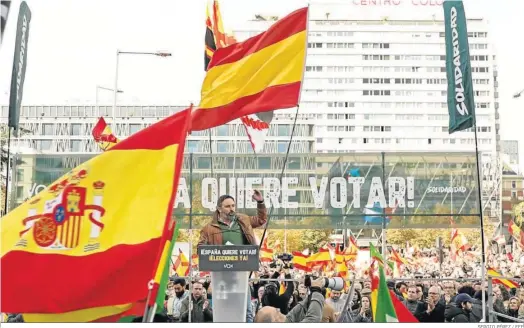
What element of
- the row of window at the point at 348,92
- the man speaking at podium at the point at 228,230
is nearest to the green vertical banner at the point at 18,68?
the man speaking at podium at the point at 228,230

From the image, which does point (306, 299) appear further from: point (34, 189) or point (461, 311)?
point (34, 189)

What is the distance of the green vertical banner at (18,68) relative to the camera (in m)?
13.8

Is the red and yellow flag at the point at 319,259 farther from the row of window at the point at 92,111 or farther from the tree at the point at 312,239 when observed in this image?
the row of window at the point at 92,111

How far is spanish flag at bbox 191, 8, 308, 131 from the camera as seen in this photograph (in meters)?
7.97

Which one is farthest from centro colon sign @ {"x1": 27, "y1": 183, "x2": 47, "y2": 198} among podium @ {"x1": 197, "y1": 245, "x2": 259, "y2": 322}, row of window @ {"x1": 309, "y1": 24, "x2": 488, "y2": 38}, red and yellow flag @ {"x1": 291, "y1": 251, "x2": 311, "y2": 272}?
row of window @ {"x1": 309, "y1": 24, "x2": 488, "y2": 38}

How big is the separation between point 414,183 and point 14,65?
7.21 metres

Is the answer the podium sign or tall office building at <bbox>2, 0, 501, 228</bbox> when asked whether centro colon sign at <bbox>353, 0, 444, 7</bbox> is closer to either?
tall office building at <bbox>2, 0, 501, 228</bbox>

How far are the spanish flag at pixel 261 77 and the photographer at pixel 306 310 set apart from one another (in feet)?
6.14

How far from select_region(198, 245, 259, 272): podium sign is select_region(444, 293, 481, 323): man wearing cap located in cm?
361

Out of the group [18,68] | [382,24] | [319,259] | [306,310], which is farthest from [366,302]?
[382,24]

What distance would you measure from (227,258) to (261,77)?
7.21 feet

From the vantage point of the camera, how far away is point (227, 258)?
6.75m

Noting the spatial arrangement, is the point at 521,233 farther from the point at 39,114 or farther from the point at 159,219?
the point at 39,114

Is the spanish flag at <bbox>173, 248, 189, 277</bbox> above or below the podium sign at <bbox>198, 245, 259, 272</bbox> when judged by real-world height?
below
